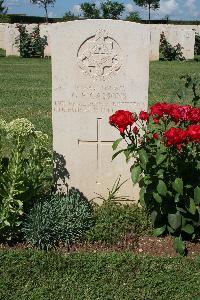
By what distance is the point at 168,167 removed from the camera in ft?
12.0

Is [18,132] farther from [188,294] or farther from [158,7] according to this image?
[158,7]

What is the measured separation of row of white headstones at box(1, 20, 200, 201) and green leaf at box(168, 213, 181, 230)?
844 millimetres

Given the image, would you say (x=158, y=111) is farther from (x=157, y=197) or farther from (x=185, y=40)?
(x=185, y=40)

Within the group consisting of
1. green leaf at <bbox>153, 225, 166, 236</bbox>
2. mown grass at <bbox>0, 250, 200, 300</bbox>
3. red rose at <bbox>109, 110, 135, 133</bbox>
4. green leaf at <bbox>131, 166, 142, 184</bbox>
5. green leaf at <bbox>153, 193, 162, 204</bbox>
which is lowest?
mown grass at <bbox>0, 250, 200, 300</bbox>

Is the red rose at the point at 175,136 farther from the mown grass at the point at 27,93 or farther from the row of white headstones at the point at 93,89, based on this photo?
the mown grass at the point at 27,93

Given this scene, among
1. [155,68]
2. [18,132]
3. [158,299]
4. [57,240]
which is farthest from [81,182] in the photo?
[155,68]

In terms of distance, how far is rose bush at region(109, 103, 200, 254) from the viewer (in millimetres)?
3539

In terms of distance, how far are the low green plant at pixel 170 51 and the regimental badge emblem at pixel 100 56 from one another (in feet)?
59.6

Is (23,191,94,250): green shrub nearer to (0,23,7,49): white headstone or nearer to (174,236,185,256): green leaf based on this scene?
(174,236,185,256): green leaf

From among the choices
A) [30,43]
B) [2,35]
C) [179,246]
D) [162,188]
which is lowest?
[179,246]

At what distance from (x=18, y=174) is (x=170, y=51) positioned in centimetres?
1916

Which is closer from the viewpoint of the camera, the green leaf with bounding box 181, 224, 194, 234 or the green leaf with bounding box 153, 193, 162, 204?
the green leaf with bounding box 153, 193, 162, 204

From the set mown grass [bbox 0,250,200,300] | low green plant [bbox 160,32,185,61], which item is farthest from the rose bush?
low green plant [bbox 160,32,185,61]

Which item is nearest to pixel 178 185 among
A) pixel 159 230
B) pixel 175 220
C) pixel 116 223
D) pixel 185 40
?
pixel 175 220
